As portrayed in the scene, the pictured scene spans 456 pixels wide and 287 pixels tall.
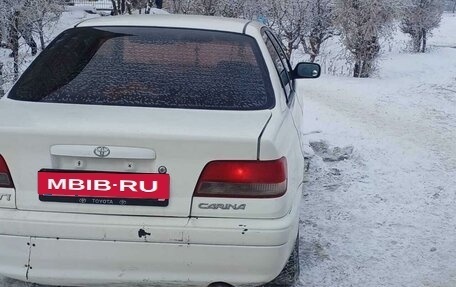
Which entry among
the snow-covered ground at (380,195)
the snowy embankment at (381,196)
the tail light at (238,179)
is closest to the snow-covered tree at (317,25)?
the snow-covered ground at (380,195)

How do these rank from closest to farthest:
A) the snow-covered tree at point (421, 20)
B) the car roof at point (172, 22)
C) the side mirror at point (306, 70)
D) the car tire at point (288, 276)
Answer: the car tire at point (288, 276)
the car roof at point (172, 22)
the side mirror at point (306, 70)
the snow-covered tree at point (421, 20)

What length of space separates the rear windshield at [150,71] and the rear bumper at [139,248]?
2.19ft

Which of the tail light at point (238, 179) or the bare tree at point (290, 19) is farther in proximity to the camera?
the bare tree at point (290, 19)

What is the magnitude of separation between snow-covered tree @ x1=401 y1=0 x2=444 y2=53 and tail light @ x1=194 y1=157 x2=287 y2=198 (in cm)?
1939

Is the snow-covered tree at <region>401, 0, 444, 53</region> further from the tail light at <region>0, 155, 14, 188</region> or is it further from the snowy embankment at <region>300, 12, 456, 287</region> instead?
the tail light at <region>0, 155, 14, 188</region>

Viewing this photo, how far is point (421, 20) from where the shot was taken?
2062cm

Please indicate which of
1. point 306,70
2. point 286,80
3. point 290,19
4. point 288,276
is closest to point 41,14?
point 290,19

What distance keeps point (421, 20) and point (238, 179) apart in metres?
20.2

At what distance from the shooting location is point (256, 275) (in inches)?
97.6

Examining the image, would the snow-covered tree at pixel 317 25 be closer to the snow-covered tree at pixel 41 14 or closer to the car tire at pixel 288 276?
the snow-covered tree at pixel 41 14

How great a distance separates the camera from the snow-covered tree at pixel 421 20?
20.5m

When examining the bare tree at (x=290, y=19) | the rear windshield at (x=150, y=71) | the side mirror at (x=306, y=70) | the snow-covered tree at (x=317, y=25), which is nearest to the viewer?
the rear windshield at (x=150, y=71)

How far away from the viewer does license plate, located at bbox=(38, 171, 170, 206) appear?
2.41m

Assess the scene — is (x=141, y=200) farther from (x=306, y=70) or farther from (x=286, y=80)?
(x=306, y=70)
